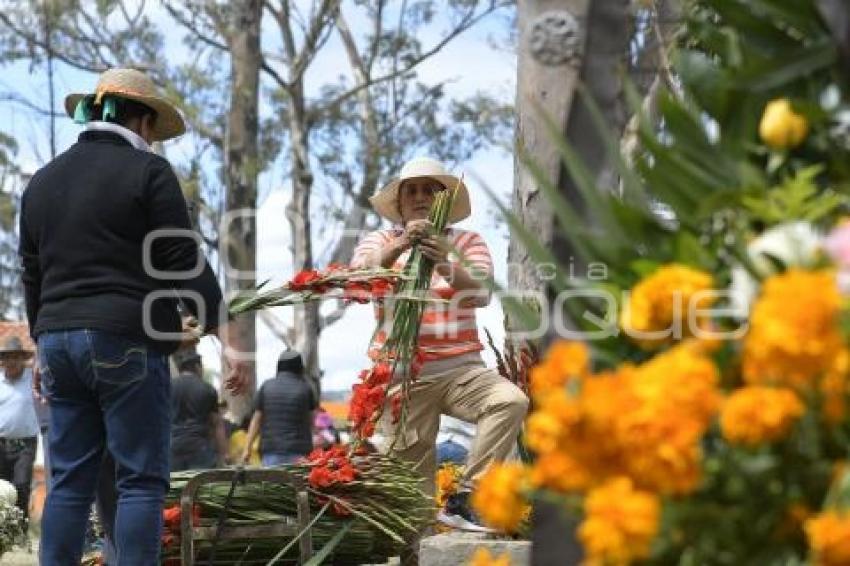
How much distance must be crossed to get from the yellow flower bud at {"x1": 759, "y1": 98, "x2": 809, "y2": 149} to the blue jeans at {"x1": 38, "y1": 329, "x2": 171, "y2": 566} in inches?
111

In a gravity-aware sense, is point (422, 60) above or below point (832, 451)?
above

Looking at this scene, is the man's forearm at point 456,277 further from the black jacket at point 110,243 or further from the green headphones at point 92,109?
the green headphones at point 92,109

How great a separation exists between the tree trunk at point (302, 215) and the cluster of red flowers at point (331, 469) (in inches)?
764

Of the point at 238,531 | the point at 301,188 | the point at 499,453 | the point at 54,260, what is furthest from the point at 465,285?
the point at 301,188

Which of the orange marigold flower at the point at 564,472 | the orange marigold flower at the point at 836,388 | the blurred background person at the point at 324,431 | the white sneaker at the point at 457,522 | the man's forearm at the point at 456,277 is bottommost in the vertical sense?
the blurred background person at the point at 324,431

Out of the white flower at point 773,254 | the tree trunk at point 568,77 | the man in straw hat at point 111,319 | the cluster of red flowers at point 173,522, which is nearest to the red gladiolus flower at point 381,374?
the cluster of red flowers at point 173,522

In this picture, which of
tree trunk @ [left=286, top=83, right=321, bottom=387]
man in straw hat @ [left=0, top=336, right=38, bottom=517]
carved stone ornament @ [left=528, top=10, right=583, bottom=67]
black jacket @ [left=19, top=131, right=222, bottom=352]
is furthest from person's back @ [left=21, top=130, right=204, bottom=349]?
tree trunk @ [left=286, top=83, right=321, bottom=387]

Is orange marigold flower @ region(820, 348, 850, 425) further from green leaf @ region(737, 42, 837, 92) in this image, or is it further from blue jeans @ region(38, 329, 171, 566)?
blue jeans @ region(38, 329, 171, 566)

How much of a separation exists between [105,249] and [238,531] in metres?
1.59

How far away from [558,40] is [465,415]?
11.0 ft

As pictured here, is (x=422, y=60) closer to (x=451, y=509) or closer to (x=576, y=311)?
(x=451, y=509)

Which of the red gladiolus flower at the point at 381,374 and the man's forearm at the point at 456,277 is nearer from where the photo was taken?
the man's forearm at the point at 456,277

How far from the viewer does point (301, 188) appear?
26812 millimetres

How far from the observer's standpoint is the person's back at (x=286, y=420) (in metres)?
12.8
